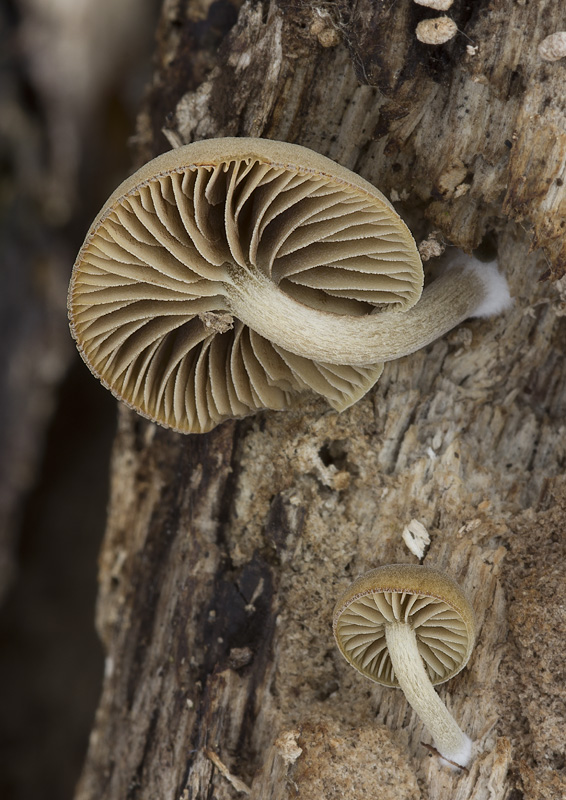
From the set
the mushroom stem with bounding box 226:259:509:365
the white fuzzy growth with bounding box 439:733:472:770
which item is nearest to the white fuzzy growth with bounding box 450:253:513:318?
the mushroom stem with bounding box 226:259:509:365

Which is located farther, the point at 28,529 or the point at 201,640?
the point at 28,529

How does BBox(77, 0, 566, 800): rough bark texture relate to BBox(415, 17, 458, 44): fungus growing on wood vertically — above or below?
below

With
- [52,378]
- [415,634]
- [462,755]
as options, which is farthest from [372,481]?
[52,378]

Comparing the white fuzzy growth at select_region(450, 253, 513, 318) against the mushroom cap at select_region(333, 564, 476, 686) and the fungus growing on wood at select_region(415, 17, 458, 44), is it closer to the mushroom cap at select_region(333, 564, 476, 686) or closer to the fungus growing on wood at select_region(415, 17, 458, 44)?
the fungus growing on wood at select_region(415, 17, 458, 44)

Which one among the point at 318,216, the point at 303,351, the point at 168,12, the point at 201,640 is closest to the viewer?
the point at 318,216

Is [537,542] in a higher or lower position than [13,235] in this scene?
lower

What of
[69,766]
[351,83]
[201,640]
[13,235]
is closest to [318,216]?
[351,83]

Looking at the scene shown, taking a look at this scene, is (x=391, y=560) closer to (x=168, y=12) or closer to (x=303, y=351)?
(x=303, y=351)

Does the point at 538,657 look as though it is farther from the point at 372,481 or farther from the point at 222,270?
the point at 222,270
